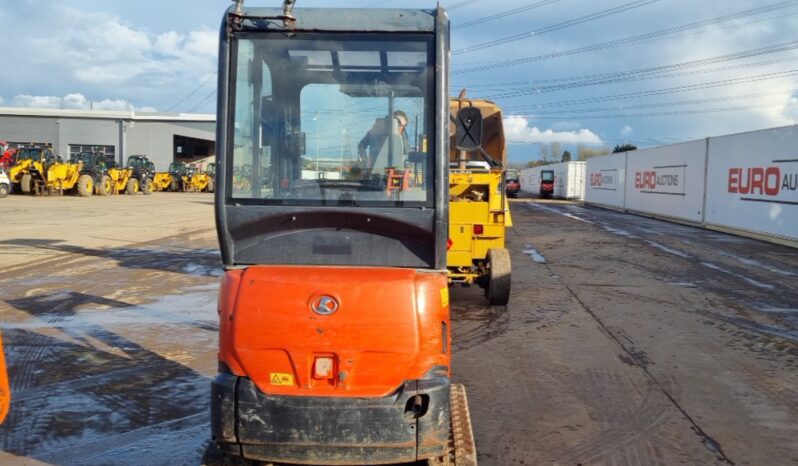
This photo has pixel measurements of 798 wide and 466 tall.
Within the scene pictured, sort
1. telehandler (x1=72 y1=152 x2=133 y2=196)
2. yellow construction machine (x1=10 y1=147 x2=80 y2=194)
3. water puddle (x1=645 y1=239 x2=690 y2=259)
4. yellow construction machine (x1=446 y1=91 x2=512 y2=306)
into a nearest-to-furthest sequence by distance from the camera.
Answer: yellow construction machine (x1=446 y1=91 x2=512 y2=306) → water puddle (x1=645 y1=239 x2=690 y2=259) → yellow construction machine (x1=10 y1=147 x2=80 y2=194) → telehandler (x1=72 y1=152 x2=133 y2=196)

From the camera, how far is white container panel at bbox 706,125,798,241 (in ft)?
61.8

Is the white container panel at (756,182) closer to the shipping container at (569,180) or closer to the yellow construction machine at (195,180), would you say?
the shipping container at (569,180)

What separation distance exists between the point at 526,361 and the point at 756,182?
1739cm

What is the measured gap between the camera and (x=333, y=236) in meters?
3.87

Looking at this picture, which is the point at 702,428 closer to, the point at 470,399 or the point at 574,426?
the point at 574,426

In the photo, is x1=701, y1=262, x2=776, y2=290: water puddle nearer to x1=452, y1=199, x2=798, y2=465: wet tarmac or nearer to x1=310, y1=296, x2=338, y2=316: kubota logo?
x1=452, y1=199, x2=798, y2=465: wet tarmac

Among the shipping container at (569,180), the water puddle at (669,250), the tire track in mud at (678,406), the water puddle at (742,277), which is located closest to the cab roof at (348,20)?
the tire track in mud at (678,406)

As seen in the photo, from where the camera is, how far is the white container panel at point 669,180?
2609 cm

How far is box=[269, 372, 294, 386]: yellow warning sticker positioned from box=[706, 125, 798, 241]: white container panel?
18.8m

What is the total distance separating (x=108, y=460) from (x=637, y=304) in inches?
310

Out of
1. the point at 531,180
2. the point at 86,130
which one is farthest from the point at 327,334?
the point at 531,180

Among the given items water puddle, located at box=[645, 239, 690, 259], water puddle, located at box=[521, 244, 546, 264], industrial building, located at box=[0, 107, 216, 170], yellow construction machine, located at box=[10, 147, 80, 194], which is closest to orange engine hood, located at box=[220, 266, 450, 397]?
water puddle, located at box=[521, 244, 546, 264]

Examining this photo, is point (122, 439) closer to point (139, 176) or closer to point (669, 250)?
point (669, 250)

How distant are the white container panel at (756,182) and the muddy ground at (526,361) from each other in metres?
5.59
